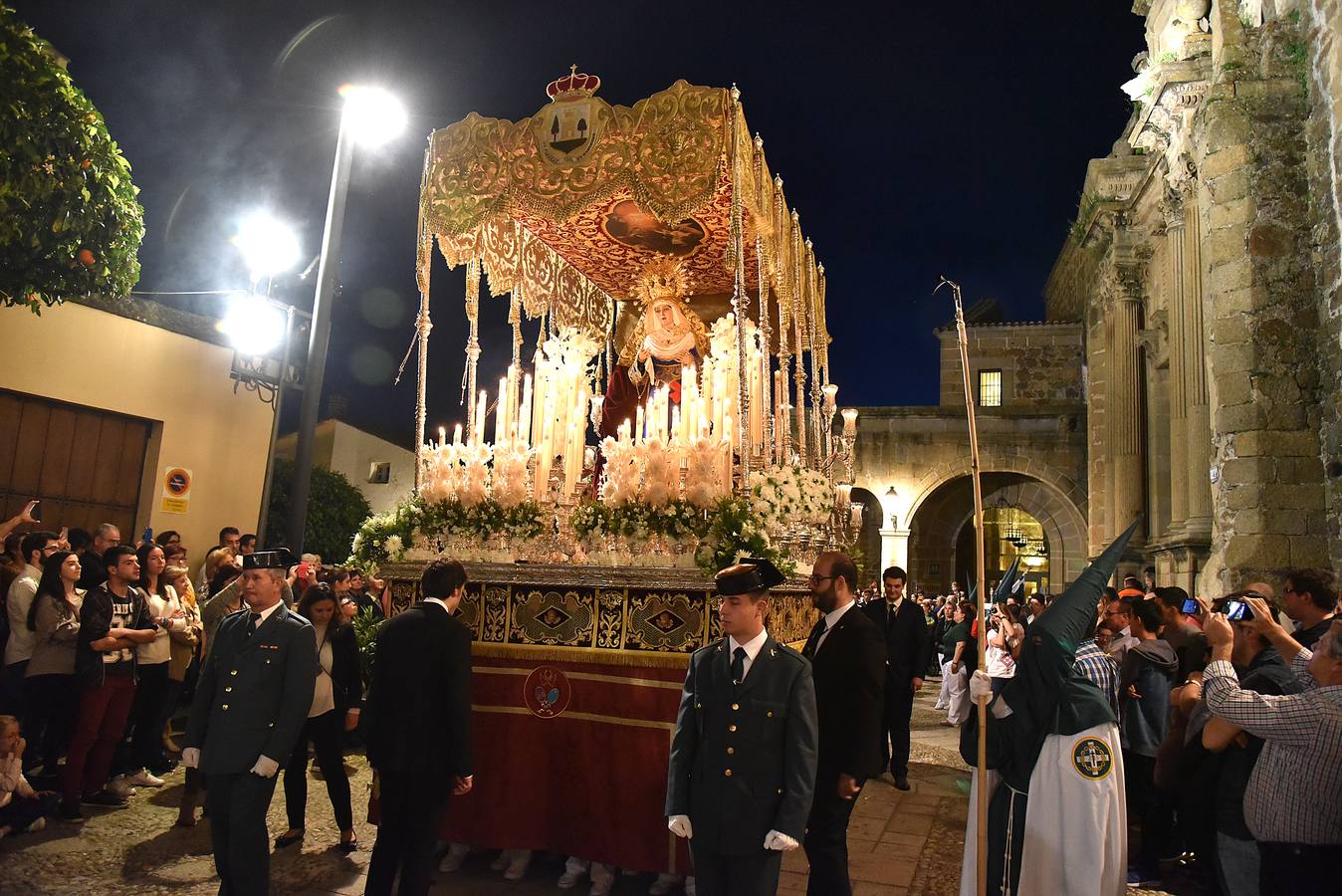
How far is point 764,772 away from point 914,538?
21.7 metres

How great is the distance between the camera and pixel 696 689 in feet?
11.2

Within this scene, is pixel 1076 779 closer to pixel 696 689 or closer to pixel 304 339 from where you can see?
pixel 696 689

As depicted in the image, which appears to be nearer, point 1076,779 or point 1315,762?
point 1315,762

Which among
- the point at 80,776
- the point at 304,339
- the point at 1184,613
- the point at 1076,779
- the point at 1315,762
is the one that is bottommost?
the point at 80,776

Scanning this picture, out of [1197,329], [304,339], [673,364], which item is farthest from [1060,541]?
[304,339]

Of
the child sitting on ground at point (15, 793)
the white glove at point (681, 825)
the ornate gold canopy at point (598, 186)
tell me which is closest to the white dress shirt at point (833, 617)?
the white glove at point (681, 825)

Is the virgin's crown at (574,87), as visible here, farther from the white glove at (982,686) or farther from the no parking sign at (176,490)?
the no parking sign at (176,490)

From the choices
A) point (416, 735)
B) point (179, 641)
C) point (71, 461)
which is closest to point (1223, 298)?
point (416, 735)

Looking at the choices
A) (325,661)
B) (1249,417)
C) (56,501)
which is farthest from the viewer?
(56,501)

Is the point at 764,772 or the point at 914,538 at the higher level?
the point at 914,538

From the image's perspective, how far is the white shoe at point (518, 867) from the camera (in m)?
4.90

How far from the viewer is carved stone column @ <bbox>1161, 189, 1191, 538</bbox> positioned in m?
12.9

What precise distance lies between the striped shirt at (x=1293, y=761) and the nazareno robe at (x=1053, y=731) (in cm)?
51

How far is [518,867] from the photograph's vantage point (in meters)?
4.93
